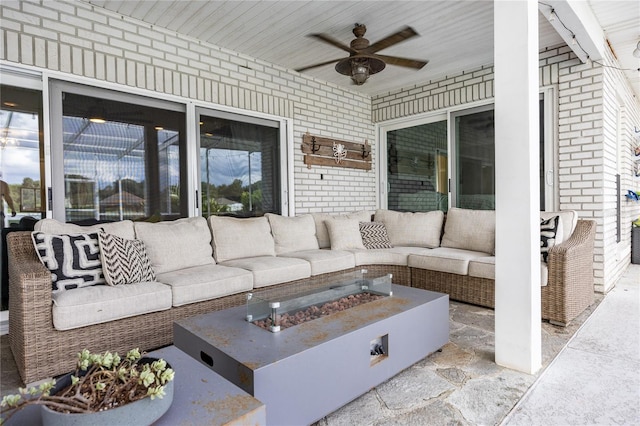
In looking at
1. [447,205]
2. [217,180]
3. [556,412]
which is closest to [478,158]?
[447,205]

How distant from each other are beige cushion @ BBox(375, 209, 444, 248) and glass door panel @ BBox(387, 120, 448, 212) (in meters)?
0.97

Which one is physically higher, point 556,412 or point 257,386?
point 257,386

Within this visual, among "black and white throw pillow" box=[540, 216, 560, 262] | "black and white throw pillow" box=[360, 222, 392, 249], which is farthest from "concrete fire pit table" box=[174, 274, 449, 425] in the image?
"black and white throw pillow" box=[360, 222, 392, 249]

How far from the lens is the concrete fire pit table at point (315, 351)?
4.58 ft

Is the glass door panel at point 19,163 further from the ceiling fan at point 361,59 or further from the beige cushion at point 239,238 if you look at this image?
the ceiling fan at point 361,59

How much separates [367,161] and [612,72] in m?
3.07

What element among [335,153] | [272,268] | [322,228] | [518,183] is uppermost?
[335,153]

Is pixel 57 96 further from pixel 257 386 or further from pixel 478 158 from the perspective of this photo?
pixel 478 158

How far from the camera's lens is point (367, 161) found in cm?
562

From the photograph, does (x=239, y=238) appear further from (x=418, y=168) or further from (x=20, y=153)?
(x=418, y=168)

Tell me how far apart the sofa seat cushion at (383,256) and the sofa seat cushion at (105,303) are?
78.4 inches

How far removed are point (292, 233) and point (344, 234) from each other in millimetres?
592

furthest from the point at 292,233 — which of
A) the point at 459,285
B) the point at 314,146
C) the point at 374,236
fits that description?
the point at 459,285

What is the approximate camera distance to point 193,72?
3775 mm
